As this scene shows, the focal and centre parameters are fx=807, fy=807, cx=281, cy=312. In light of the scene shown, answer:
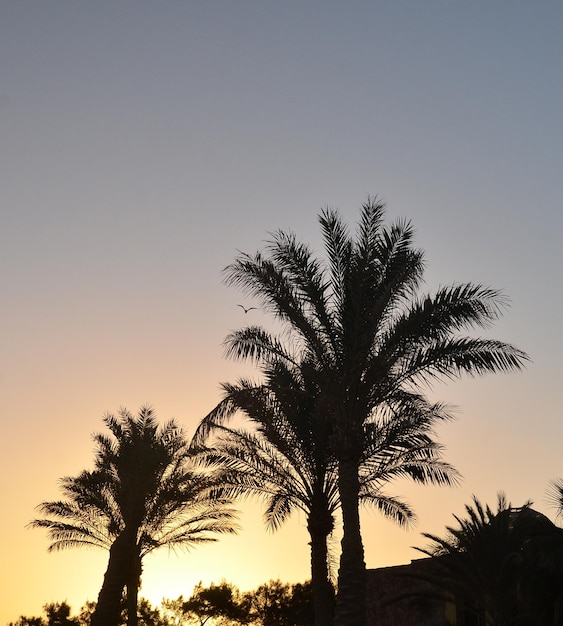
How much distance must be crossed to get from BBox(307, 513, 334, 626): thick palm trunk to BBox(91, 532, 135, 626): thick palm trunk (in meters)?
8.70

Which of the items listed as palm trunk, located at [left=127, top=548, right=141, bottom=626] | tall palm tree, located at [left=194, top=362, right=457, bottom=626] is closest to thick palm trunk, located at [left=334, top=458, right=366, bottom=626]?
tall palm tree, located at [left=194, top=362, right=457, bottom=626]

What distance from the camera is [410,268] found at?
61.3ft

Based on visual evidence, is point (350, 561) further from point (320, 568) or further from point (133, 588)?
point (133, 588)

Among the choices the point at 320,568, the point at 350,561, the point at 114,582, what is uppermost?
the point at 114,582

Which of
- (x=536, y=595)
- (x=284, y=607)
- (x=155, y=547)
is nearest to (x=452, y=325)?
(x=536, y=595)

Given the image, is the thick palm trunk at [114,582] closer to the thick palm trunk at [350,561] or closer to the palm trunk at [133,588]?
the palm trunk at [133,588]

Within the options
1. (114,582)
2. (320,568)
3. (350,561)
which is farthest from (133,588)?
(350,561)

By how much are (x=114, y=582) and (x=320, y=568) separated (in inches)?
365

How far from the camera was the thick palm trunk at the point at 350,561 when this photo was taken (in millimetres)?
17484

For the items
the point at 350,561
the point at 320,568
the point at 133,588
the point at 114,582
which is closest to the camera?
the point at 350,561

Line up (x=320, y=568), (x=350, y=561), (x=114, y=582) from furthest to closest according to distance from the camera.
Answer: (x=114, y=582)
(x=320, y=568)
(x=350, y=561)

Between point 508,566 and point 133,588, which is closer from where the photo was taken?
point 508,566

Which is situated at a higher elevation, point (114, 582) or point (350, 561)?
point (114, 582)

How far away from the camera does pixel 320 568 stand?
2236cm
